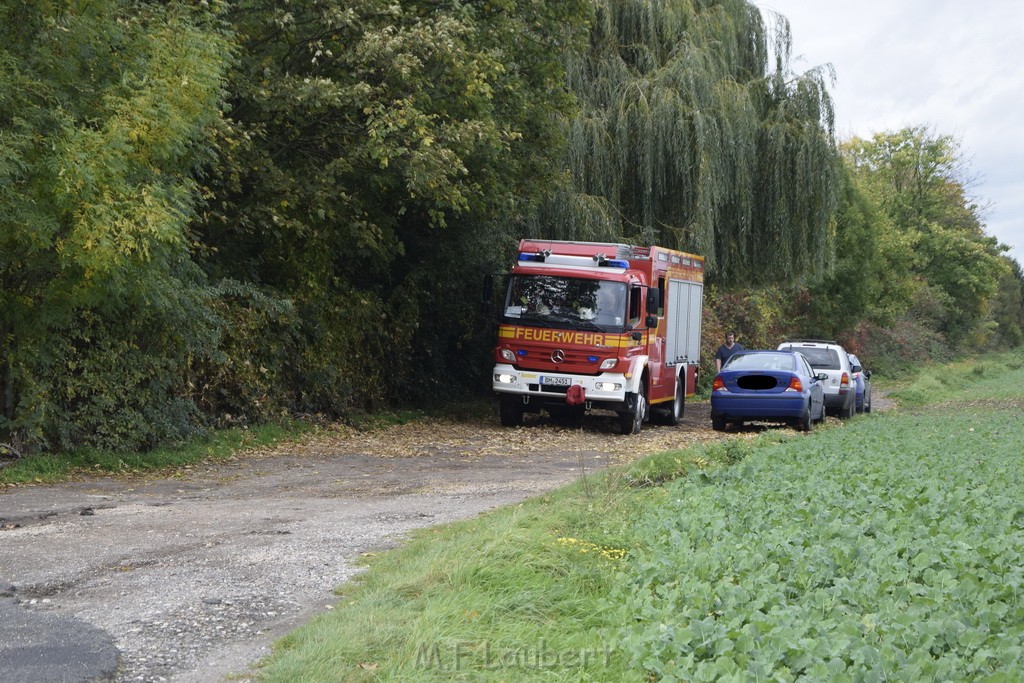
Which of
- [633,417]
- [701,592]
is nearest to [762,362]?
[633,417]

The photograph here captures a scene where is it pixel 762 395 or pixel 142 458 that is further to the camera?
pixel 762 395

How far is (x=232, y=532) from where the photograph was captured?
386 inches

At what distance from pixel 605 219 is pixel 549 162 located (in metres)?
3.13

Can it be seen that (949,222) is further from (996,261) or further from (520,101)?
(520,101)

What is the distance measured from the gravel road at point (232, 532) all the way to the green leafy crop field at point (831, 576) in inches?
83.3

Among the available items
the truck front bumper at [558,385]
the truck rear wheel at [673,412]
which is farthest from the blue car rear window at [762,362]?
the truck front bumper at [558,385]

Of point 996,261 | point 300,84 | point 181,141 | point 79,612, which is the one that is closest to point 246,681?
point 79,612

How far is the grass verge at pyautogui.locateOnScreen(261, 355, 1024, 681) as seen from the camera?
5.23 metres

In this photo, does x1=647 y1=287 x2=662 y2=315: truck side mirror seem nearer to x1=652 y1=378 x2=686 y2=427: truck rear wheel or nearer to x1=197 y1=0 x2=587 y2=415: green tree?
x1=197 y1=0 x2=587 y2=415: green tree

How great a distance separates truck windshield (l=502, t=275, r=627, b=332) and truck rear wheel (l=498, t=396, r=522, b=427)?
1533 millimetres

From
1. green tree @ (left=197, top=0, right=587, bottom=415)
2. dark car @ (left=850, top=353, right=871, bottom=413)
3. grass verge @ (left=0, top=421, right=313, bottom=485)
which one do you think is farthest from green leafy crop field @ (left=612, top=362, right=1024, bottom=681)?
dark car @ (left=850, top=353, right=871, bottom=413)

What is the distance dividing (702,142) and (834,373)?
6689 mm

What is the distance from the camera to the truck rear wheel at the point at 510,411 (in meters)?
21.7

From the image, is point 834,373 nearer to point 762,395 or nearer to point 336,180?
point 762,395
